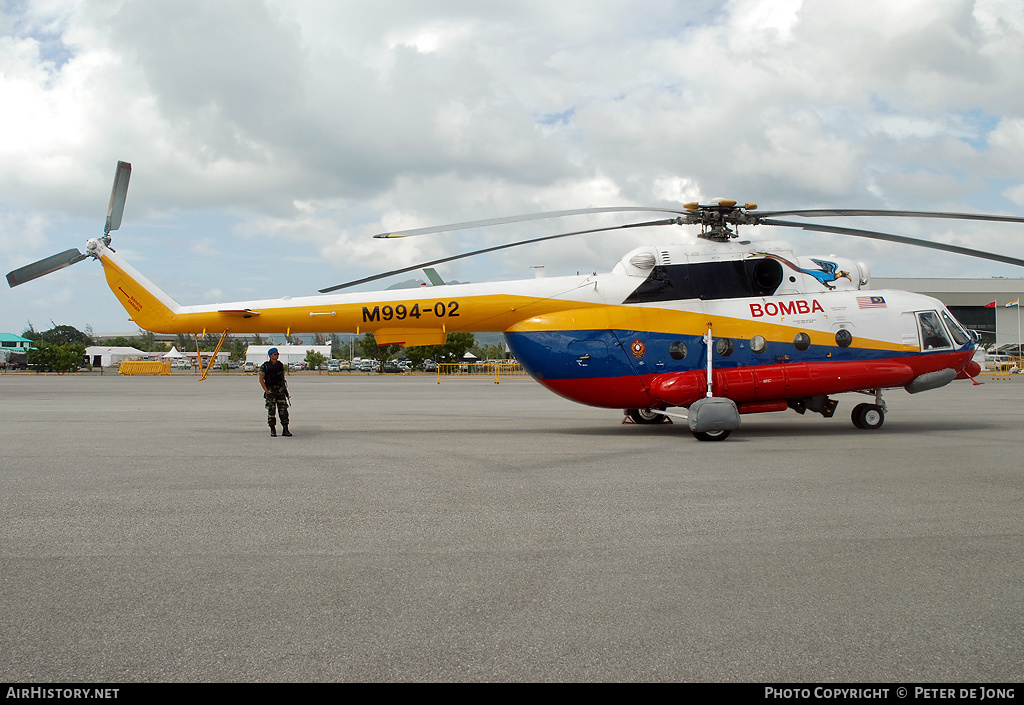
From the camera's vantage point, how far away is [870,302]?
1358 cm

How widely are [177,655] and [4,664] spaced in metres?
0.78

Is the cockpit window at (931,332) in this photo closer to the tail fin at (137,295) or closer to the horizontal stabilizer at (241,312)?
the horizontal stabilizer at (241,312)

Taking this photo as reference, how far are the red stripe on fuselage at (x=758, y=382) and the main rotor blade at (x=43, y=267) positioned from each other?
10599 mm

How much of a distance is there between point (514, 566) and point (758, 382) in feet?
30.3

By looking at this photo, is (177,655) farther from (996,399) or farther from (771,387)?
(996,399)

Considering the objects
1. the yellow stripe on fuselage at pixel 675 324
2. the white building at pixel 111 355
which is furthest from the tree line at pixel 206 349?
the yellow stripe on fuselage at pixel 675 324

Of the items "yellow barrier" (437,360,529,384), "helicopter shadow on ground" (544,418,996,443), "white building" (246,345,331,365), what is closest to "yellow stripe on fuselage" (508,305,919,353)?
"helicopter shadow on ground" (544,418,996,443)

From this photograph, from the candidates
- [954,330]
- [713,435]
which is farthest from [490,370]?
[713,435]

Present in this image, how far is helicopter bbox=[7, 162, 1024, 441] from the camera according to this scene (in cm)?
1314

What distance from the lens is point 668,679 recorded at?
3.20 meters

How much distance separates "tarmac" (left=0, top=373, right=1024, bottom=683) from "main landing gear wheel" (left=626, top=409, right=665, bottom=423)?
469 centimetres

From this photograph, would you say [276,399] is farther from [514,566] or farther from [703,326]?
[514,566]

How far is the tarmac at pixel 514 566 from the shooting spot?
3.40m
